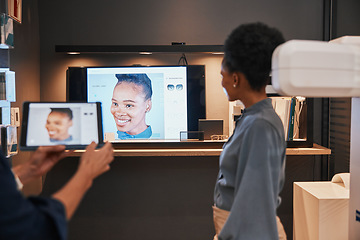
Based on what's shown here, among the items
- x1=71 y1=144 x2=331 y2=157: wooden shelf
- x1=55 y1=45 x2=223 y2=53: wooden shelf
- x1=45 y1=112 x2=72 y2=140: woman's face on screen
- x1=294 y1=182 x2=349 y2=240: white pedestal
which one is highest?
x1=55 y1=45 x2=223 y2=53: wooden shelf

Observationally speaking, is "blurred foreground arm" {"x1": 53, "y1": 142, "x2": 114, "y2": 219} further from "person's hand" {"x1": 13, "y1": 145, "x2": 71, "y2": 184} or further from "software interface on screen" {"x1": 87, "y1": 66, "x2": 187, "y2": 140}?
"software interface on screen" {"x1": 87, "y1": 66, "x2": 187, "y2": 140}

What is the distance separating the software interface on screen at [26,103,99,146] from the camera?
1.24 meters

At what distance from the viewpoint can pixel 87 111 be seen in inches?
50.2

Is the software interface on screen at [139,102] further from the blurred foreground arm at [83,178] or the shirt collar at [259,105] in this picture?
the blurred foreground arm at [83,178]

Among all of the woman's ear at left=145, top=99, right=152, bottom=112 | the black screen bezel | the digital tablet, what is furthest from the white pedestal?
the digital tablet

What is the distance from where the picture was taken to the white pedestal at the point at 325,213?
2.26 metres

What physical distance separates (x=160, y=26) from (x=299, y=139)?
152 centimetres

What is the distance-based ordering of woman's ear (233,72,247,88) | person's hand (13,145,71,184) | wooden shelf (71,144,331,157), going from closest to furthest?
person's hand (13,145,71,184), woman's ear (233,72,247,88), wooden shelf (71,144,331,157)

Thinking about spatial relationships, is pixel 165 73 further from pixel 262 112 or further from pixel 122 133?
pixel 262 112

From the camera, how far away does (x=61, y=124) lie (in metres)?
1.27

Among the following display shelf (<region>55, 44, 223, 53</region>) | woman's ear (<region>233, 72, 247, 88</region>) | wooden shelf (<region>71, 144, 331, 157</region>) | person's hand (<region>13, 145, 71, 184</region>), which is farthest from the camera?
display shelf (<region>55, 44, 223, 53</region>)

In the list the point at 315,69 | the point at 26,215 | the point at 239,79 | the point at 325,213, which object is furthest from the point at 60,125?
the point at 325,213

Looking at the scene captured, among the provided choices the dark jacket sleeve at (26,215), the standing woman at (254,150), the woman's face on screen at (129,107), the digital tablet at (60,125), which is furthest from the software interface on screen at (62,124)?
the woman's face on screen at (129,107)

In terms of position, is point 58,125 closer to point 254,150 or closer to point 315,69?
point 254,150
